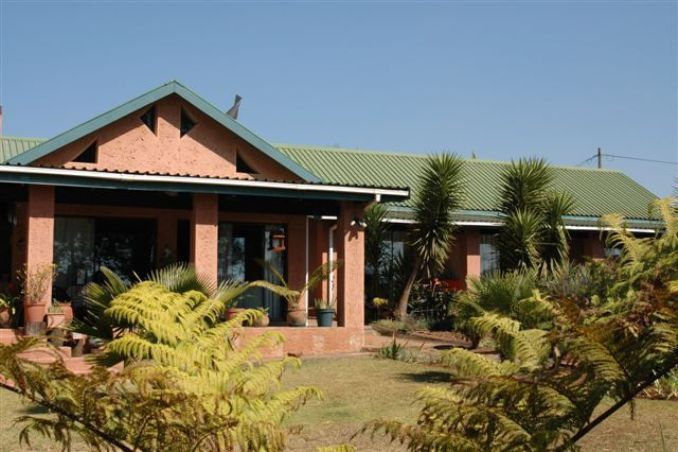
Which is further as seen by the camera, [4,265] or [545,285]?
[4,265]

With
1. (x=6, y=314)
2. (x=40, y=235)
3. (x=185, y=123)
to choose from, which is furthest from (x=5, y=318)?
(x=185, y=123)

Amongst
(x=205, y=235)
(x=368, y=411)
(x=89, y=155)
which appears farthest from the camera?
(x=89, y=155)

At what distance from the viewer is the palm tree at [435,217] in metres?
19.3

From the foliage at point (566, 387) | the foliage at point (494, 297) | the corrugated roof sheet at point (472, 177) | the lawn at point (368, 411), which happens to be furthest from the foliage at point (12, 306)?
the foliage at point (566, 387)

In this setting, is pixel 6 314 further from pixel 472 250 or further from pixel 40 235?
pixel 472 250

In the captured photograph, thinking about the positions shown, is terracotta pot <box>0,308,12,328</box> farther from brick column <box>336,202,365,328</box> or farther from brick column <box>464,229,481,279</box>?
brick column <box>464,229,481,279</box>

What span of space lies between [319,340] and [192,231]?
10.5 ft

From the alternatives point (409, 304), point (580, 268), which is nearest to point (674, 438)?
point (580, 268)

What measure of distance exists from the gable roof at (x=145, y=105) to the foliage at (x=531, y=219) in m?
6.15

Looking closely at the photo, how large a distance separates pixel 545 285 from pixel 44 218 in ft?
28.6

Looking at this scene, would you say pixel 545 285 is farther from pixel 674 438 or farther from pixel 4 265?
pixel 4 265

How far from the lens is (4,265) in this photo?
57.4ft

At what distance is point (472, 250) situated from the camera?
865 inches

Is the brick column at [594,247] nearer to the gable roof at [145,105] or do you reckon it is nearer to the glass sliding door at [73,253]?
the gable roof at [145,105]
